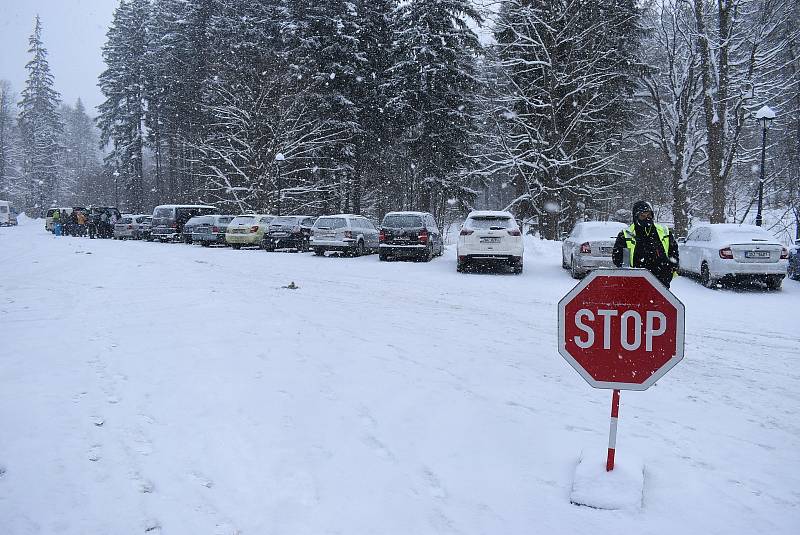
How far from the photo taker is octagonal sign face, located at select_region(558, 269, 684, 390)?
3594 millimetres

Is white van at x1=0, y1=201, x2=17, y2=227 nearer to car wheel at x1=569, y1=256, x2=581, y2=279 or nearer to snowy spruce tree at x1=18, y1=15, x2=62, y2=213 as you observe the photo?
snowy spruce tree at x1=18, y1=15, x2=62, y2=213

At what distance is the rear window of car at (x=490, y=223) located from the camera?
1712 centimetres

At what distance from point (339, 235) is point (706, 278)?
13.6 meters

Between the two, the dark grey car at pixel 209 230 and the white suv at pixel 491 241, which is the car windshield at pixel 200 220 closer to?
the dark grey car at pixel 209 230

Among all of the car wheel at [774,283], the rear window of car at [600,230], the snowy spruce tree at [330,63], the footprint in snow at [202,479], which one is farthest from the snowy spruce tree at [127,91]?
the footprint in snow at [202,479]

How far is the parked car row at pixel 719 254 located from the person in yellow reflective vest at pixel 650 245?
6.23m

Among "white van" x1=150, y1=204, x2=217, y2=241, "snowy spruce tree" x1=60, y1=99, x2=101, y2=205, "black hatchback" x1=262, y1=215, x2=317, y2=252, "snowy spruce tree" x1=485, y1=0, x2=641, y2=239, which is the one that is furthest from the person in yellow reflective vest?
"snowy spruce tree" x1=60, y1=99, x2=101, y2=205

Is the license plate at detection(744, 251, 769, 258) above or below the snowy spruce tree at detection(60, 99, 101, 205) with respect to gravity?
below

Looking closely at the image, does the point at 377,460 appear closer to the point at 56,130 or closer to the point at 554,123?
the point at 554,123

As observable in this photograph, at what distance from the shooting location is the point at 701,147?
28.1 metres

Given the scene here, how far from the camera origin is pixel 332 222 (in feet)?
77.0

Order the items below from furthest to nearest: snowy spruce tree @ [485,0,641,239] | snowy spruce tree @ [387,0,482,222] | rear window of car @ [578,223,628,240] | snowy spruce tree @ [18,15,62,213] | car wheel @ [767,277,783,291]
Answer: snowy spruce tree @ [18,15,62,213] < snowy spruce tree @ [387,0,482,222] < snowy spruce tree @ [485,0,641,239] < rear window of car @ [578,223,628,240] < car wheel @ [767,277,783,291]

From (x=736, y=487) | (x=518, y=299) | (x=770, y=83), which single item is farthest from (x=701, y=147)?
(x=736, y=487)

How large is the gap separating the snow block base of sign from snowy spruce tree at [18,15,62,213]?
8460 centimetres
